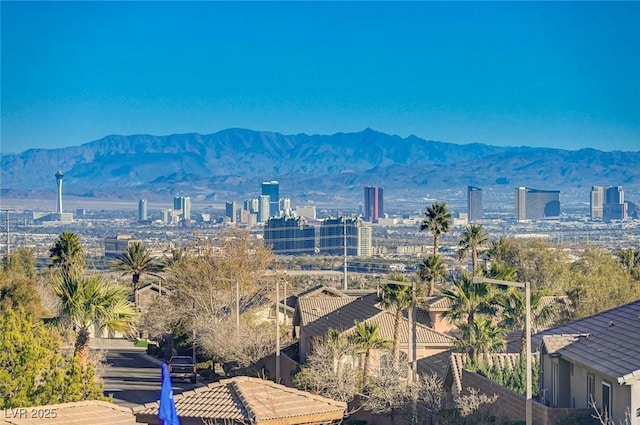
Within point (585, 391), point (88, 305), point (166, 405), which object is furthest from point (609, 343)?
point (88, 305)

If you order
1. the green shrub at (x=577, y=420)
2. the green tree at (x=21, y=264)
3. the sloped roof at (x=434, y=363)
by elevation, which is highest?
the green tree at (x=21, y=264)

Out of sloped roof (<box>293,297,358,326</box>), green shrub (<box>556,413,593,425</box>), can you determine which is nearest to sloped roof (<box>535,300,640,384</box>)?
green shrub (<box>556,413,593,425</box>)

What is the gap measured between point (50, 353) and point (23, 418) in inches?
516

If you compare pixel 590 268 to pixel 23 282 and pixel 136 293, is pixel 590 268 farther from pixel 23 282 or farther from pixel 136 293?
pixel 23 282

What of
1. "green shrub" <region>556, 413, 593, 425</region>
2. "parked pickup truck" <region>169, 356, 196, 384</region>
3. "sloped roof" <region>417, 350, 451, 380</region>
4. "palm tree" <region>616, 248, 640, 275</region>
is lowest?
"parked pickup truck" <region>169, 356, 196, 384</region>

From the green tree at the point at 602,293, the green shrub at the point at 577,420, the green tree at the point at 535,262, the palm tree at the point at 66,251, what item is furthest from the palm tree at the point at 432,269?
the green shrub at the point at 577,420

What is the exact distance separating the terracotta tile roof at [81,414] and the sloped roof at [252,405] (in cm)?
63

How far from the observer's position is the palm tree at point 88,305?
38219 millimetres

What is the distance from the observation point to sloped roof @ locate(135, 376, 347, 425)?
23.3 metres

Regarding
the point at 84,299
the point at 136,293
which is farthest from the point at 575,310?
the point at 136,293

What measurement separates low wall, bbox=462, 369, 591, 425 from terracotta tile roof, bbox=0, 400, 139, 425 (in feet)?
30.2

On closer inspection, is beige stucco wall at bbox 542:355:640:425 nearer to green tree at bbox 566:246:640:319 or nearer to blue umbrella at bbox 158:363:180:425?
blue umbrella at bbox 158:363:180:425

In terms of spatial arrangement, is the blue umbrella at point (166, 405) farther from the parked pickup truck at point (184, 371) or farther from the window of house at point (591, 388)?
the parked pickup truck at point (184, 371)

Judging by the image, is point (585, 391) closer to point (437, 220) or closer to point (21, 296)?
point (21, 296)
